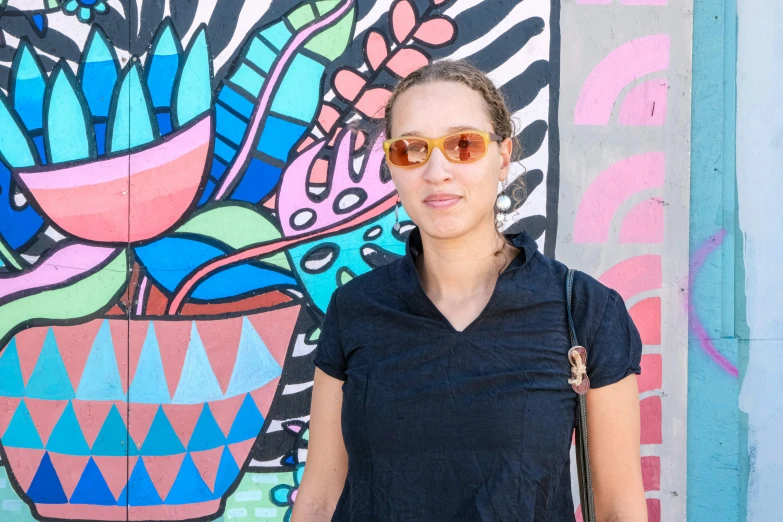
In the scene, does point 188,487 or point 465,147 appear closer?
point 465,147

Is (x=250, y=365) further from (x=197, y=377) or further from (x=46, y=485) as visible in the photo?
(x=46, y=485)

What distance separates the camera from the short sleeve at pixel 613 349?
1.56 m

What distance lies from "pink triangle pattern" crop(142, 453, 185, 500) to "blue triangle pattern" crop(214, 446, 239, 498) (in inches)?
6.6

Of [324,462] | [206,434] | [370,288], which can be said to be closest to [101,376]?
[206,434]

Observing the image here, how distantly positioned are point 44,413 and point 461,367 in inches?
91.7

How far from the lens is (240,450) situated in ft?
10.6

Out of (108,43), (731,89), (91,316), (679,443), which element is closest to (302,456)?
(91,316)

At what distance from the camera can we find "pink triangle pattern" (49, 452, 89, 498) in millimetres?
3225

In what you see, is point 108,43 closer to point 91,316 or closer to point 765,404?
point 91,316

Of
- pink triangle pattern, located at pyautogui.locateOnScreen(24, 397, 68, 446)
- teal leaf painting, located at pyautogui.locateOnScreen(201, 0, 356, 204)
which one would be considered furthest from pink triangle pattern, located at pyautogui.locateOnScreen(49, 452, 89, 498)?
teal leaf painting, located at pyautogui.locateOnScreen(201, 0, 356, 204)

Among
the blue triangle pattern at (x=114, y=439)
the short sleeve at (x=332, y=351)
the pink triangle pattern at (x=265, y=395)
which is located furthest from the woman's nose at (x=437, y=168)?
the blue triangle pattern at (x=114, y=439)

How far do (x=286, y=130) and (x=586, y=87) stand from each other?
1277 mm

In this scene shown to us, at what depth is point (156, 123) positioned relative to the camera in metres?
3.23

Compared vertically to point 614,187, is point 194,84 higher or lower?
higher
